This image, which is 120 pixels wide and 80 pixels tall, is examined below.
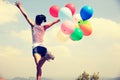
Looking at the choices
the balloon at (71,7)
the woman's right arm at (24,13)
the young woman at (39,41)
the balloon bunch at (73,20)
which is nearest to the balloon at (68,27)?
the balloon bunch at (73,20)

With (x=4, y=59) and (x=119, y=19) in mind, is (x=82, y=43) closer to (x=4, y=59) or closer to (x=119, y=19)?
(x=119, y=19)

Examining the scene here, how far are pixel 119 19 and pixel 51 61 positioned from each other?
3.84ft

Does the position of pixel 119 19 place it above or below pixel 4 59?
above

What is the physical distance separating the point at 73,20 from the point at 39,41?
527mm

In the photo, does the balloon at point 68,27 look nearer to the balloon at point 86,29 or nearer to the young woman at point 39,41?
the balloon at point 86,29

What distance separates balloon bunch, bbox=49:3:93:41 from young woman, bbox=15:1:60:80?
0.21 meters

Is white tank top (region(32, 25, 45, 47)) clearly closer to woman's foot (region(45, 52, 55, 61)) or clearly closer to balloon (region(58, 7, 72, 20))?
woman's foot (region(45, 52, 55, 61))

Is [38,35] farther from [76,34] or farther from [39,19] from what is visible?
[76,34]

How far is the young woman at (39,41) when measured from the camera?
5512 mm

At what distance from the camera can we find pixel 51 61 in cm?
579

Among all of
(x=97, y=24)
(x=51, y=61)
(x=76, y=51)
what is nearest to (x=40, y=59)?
(x=51, y=61)

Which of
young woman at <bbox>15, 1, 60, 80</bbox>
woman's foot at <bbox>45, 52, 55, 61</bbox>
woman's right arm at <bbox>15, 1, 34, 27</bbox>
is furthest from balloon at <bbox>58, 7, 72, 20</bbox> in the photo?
woman's foot at <bbox>45, 52, 55, 61</bbox>

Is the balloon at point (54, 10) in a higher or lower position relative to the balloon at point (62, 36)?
higher

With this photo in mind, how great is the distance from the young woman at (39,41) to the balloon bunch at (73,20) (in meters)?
0.21
